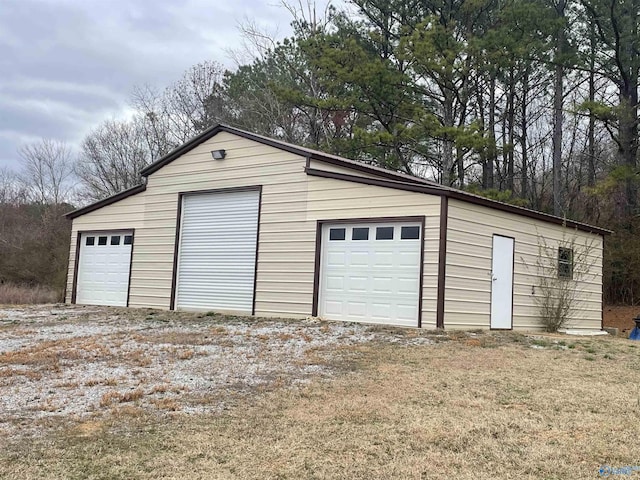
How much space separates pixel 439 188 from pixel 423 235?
2.92ft

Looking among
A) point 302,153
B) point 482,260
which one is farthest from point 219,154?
point 482,260

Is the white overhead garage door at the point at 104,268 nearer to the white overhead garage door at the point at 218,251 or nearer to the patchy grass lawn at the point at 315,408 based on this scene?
the white overhead garage door at the point at 218,251

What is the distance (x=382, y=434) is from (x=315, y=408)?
2.73ft

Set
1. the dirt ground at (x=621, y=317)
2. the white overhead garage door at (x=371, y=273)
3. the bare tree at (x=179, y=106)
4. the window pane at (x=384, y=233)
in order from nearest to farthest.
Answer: the white overhead garage door at (x=371, y=273), the window pane at (x=384, y=233), the dirt ground at (x=621, y=317), the bare tree at (x=179, y=106)

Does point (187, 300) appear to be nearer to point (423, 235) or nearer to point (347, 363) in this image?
point (423, 235)

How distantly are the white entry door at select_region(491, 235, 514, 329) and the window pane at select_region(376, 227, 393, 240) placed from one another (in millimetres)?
2134

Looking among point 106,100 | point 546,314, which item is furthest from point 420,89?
point 106,100

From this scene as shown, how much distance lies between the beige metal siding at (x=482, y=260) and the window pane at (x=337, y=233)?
7.52 feet

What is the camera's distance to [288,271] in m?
12.2

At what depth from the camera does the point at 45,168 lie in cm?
3378

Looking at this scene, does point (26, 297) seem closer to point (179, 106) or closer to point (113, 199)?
point (113, 199)

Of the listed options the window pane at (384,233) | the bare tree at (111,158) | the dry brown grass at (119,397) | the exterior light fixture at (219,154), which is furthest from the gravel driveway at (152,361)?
the bare tree at (111,158)

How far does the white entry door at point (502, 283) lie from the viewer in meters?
11.3

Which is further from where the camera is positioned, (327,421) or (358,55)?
(358,55)
